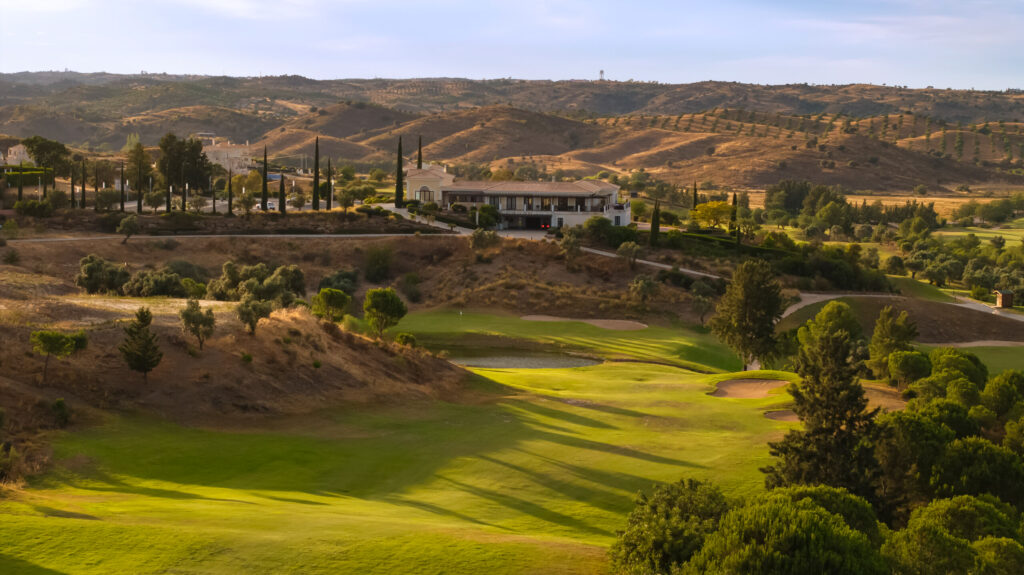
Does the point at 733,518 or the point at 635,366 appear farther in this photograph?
the point at 635,366

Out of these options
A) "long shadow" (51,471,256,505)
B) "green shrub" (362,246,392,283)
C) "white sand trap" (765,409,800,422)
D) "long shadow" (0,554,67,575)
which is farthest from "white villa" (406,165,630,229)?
"long shadow" (0,554,67,575)

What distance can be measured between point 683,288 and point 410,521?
210 ft

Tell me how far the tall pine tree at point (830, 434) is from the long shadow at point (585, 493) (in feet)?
15.0

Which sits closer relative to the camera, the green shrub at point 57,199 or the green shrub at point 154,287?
the green shrub at point 154,287

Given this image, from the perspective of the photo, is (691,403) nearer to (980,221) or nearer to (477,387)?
(477,387)

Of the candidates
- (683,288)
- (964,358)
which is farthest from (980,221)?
(964,358)

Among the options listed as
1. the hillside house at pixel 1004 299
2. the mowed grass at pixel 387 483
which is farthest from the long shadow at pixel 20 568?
the hillside house at pixel 1004 299

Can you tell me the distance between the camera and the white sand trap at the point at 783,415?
37931 millimetres

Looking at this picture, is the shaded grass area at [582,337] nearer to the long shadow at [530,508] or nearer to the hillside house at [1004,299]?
the hillside house at [1004,299]

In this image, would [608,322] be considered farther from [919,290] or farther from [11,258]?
[11,258]

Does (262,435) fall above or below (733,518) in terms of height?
below

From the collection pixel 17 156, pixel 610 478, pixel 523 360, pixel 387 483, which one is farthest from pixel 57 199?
pixel 610 478

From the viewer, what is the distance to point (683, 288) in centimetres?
8419

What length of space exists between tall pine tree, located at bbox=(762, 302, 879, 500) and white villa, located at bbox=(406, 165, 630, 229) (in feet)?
245
